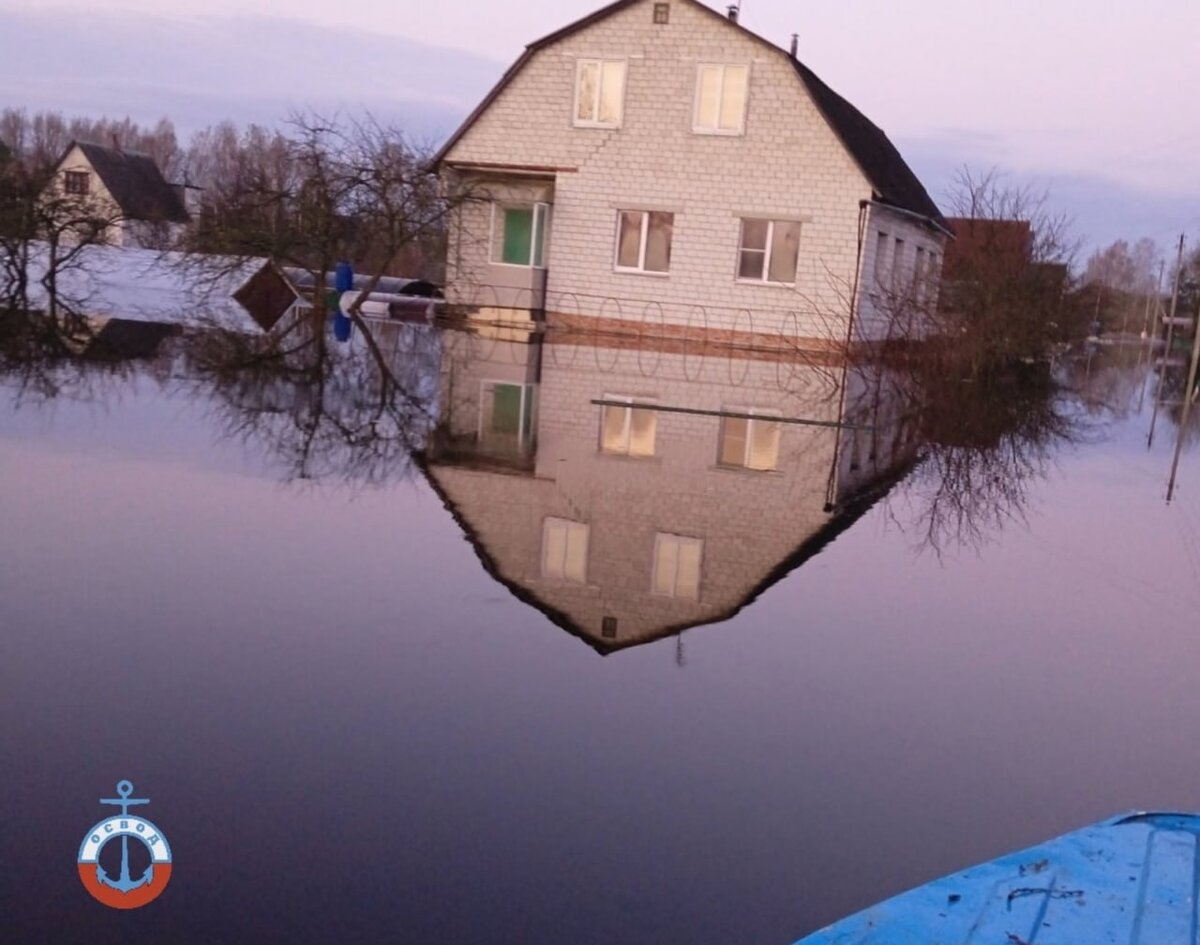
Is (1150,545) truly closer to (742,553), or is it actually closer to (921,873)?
(742,553)

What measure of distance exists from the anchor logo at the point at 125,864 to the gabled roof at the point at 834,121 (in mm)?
26915

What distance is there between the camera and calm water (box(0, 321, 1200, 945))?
3744mm

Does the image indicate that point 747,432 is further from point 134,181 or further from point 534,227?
point 134,181

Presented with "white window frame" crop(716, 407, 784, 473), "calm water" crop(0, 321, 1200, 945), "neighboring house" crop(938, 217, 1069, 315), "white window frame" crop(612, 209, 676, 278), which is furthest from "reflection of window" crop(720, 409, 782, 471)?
"white window frame" crop(612, 209, 676, 278)

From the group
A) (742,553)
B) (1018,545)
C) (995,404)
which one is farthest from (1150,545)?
Answer: (995,404)

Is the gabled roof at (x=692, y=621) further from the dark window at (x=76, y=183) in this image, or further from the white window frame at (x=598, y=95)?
the dark window at (x=76, y=183)

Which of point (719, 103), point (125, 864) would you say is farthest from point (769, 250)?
point (125, 864)

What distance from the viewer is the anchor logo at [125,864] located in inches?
139

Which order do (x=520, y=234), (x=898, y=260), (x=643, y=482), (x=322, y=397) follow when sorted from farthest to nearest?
(x=898, y=260) → (x=520, y=234) → (x=322, y=397) → (x=643, y=482)

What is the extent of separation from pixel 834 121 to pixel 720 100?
257 centimetres

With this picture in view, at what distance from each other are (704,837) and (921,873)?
66cm

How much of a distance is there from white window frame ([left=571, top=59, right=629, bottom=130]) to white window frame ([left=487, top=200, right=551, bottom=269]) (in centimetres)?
214

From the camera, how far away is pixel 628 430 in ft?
44.9

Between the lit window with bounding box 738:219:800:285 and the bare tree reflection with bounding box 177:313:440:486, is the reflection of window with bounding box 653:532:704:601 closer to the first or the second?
the bare tree reflection with bounding box 177:313:440:486
